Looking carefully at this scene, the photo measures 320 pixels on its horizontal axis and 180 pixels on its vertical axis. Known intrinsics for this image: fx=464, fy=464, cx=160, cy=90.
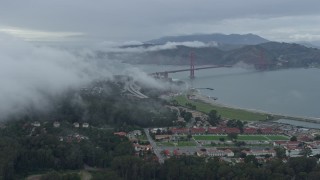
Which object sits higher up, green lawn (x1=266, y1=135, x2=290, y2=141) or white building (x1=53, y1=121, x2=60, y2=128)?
white building (x1=53, y1=121, x2=60, y2=128)

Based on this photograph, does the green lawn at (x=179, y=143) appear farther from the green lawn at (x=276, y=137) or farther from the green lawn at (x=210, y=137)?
the green lawn at (x=276, y=137)

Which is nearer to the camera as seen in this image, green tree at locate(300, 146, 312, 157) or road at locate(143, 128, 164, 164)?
road at locate(143, 128, 164, 164)

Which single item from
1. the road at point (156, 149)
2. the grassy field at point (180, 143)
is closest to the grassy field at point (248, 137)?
the grassy field at point (180, 143)

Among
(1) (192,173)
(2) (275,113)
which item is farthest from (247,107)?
(1) (192,173)

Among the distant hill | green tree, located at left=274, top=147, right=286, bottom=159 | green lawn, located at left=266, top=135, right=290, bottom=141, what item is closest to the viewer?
green tree, located at left=274, top=147, right=286, bottom=159

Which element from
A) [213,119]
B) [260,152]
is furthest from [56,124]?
[260,152]

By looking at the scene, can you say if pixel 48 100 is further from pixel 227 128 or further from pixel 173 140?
pixel 227 128

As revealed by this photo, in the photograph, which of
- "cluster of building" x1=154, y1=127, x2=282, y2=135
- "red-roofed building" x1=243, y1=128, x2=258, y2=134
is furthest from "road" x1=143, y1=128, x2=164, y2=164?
"red-roofed building" x1=243, y1=128, x2=258, y2=134

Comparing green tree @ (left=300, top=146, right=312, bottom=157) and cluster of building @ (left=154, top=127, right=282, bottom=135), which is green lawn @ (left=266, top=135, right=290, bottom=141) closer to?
cluster of building @ (left=154, top=127, right=282, bottom=135)
